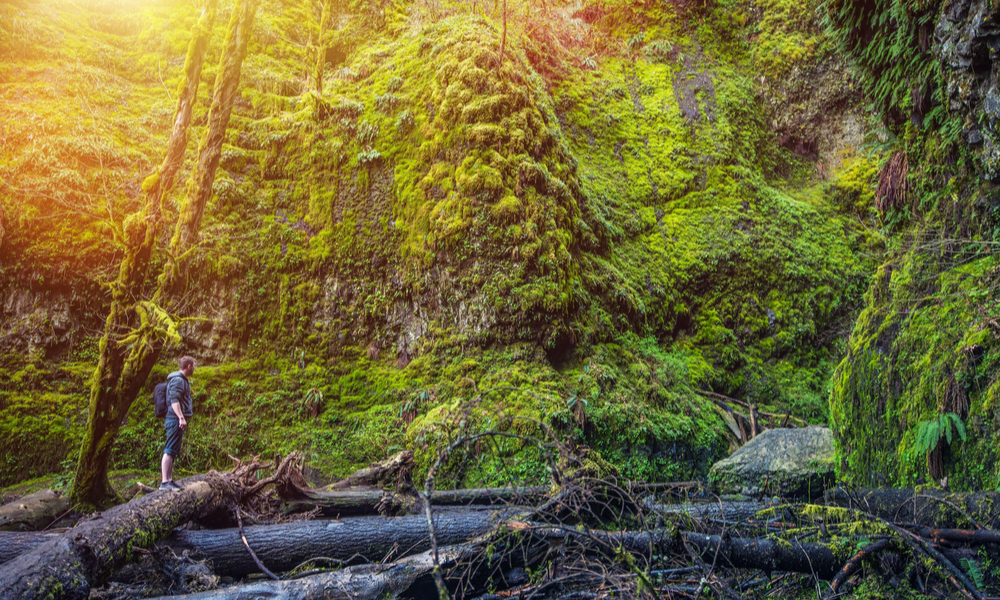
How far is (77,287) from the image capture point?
10.4 m

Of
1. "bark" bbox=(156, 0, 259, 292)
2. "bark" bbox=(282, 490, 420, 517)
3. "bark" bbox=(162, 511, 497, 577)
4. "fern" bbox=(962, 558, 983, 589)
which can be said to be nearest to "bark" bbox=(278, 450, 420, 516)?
"bark" bbox=(282, 490, 420, 517)

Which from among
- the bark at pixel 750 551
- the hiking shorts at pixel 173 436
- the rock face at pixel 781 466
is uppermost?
the hiking shorts at pixel 173 436

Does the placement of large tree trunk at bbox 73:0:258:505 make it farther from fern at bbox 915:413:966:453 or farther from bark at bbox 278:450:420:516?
fern at bbox 915:413:966:453

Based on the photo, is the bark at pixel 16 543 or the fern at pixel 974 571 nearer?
the fern at pixel 974 571

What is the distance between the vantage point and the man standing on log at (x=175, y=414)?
246 inches

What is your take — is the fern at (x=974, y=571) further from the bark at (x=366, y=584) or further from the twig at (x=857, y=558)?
the bark at (x=366, y=584)

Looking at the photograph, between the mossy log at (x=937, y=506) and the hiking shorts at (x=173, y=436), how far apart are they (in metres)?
7.89

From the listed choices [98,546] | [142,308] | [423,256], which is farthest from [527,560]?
[423,256]

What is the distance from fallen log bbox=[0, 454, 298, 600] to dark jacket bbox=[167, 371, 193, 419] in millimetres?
1021

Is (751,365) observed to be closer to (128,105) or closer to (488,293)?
(488,293)

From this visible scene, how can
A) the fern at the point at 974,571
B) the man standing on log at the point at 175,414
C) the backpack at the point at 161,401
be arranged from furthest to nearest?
1. the backpack at the point at 161,401
2. the man standing on log at the point at 175,414
3. the fern at the point at 974,571

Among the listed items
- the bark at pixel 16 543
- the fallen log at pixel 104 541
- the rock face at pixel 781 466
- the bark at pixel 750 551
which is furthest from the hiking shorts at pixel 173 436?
the rock face at pixel 781 466

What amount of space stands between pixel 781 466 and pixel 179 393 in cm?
910

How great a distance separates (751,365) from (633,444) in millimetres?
5890
